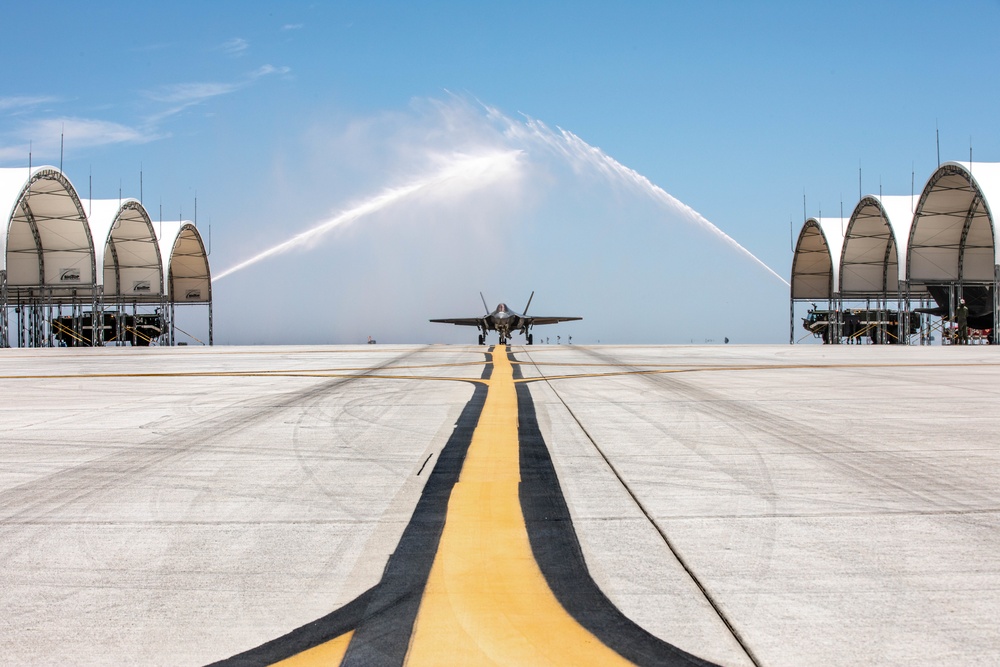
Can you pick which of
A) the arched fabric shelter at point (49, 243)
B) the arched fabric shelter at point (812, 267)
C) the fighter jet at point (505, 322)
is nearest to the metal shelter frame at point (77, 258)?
the arched fabric shelter at point (49, 243)

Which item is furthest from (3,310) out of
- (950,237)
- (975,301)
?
(975,301)

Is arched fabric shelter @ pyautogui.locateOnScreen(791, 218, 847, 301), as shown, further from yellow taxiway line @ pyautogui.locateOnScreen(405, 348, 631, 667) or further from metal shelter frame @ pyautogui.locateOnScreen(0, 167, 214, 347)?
yellow taxiway line @ pyautogui.locateOnScreen(405, 348, 631, 667)

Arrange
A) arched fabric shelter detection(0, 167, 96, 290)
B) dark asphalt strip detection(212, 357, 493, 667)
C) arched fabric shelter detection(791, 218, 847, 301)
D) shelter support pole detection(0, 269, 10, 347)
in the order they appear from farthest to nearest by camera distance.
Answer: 1. arched fabric shelter detection(791, 218, 847, 301)
2. arched fabric shelter detection(0, 167, 96, 290)
3. shelter support pole detection(0, 269, 10, 347)
4. dark asphalt strip detection(212, 357, 493, 667)

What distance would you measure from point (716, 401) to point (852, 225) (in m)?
49.7

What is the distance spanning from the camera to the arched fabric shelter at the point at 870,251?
50.6 meters

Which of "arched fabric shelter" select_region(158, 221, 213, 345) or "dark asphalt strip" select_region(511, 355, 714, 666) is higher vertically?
"arched fabric shelter" select_region(158, 221, 213, 345)

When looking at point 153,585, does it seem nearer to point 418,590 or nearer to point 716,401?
point 418,590

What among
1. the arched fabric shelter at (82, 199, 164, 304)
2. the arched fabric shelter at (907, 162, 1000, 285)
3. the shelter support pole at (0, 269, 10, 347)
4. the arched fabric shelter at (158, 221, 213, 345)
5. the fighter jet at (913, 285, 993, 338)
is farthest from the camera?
the arched fabric shelter at (158, 221, 213, 345)

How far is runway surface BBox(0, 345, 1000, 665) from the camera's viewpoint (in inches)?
109

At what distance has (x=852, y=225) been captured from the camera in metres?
54.7

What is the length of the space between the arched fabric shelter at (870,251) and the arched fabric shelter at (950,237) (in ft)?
10.9

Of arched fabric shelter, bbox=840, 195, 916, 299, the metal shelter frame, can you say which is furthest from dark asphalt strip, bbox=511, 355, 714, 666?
arched fabric shelter, bbox=840, 195, 916, 299

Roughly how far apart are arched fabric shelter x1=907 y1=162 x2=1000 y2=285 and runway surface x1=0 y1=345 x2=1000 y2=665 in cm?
4121

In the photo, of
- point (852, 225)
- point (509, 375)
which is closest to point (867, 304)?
point (852, 225)
